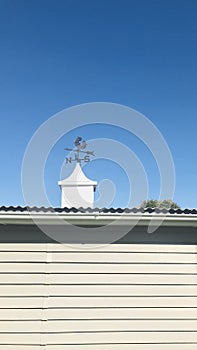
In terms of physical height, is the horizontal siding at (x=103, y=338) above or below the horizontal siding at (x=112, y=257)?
below

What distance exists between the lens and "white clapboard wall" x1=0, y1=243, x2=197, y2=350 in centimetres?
398

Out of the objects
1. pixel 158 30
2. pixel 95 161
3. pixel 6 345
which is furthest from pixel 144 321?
pixel 158 30

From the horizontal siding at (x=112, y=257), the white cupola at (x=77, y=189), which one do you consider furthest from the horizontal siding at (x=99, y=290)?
the white cupola at (x=77, y=189)

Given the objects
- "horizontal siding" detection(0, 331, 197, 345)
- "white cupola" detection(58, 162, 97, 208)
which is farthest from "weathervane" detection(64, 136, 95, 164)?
"horizontal siding" detection(0, 331, 197, 345)

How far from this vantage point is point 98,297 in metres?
4.11

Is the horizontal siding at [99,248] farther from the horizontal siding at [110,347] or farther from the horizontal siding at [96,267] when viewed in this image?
the horizontal siding at [110,347]

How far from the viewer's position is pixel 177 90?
7.66 meters

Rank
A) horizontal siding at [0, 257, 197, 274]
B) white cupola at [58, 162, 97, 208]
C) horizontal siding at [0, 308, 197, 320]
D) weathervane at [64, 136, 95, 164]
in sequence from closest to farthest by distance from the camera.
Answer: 1. horizontal siding at [0, 308, 197, 320]
2. horizontal siding at [0, 257, 197, 274]
3. white cupola at [58, 162, 97, 208]
4. weathervane at [64, 136, 95, 164]

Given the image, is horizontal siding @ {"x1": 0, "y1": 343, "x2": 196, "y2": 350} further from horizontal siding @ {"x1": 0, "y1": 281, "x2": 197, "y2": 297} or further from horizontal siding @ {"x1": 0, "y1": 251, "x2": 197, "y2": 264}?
horizontal siding @ {"x1": 0, "y1": 251, "x2": 197, "y2": 264}

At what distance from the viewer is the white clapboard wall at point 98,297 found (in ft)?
13.1

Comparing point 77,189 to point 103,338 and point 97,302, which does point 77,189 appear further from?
point 103,338


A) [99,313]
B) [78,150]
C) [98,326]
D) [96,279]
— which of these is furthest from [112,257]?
[78,150]

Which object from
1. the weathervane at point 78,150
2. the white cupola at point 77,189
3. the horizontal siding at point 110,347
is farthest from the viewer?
the weathervane at point 78,150

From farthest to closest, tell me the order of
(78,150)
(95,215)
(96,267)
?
1. (78,150)
2. (96,267)
3. (95,215)
